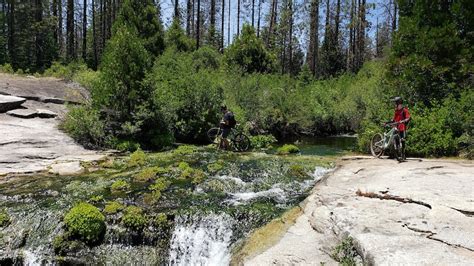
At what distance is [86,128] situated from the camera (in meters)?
15.1

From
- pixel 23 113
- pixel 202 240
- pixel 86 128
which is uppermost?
pixel 23 113

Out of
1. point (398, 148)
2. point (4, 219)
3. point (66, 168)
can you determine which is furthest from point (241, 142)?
point (4, 219)

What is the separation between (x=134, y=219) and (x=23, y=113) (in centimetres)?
1128

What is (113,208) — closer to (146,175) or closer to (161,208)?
(161,208)

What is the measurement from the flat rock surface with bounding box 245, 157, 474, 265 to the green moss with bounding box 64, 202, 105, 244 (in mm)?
3429

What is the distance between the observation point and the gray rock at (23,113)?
16.5 m

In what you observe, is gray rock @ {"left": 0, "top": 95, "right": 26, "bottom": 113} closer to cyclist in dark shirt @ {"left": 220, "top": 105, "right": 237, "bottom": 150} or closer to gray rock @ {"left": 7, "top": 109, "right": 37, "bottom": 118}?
gray rock @ {"left": 7, "top": 109, "right": 37, "bottom": 118}

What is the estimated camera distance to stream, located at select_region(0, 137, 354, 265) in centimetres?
768

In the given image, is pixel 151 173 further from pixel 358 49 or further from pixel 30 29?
pixel 358 49

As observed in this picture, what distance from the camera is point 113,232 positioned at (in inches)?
316

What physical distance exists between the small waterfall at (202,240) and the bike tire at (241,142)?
307 inches

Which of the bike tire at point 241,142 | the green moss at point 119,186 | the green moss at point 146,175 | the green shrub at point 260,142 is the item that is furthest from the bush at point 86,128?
the green shrub at point 260,142

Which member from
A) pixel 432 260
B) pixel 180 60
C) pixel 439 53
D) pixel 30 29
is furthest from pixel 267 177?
pixel 30 29

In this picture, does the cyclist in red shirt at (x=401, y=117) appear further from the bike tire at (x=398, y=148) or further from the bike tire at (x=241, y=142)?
the bike tire at (x=241, y=142)
